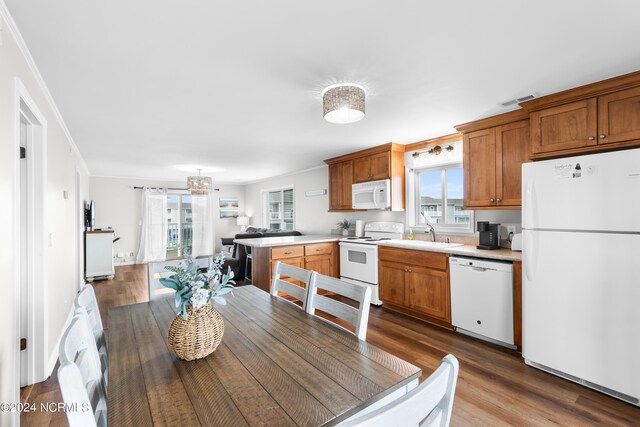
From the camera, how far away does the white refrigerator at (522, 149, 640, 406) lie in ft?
6.40

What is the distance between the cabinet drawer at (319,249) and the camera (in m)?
4.17

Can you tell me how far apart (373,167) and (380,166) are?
0.13m

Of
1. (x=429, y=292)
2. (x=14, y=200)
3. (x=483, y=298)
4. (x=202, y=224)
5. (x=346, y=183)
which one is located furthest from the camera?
(x=202, y=224)

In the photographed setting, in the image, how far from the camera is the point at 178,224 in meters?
7.98

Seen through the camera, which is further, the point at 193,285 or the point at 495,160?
the point at 495,160

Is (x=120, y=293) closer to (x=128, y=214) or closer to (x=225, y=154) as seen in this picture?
(x=225, y=154)

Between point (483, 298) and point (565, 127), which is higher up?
point (565, 127)

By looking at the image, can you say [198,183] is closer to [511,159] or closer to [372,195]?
[372,195]

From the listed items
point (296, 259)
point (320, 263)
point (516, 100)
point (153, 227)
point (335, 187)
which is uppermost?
point (516, 100)

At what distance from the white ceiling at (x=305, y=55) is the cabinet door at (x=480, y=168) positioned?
269 millimetres

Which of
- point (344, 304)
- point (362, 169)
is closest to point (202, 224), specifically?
point (362, 169)

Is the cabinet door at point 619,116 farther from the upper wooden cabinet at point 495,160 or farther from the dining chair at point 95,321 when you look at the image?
the dining chair at point 95,321

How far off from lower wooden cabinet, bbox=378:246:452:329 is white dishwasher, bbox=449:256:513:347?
0.11 m

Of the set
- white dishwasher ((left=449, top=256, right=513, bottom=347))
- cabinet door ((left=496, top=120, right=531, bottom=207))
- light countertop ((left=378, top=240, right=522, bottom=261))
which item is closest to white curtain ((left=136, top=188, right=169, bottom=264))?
light countertop ((left=378, top=240, right=522, bottom=261))
